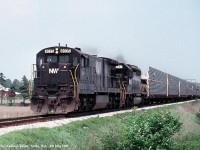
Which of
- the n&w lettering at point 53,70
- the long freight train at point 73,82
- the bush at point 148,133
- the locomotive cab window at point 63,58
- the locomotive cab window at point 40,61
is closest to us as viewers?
the bush at point 148,133

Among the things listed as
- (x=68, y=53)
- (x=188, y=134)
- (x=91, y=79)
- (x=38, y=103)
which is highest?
(x=68, y=53)

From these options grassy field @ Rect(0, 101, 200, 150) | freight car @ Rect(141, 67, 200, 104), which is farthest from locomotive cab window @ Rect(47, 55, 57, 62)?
freight car @ Rect(141, 67, 200, 104)

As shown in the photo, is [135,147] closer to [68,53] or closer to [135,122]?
[135,122]

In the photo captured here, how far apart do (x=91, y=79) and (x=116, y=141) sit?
9.73 m

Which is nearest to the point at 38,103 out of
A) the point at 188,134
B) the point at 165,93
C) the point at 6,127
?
the point at 6,127

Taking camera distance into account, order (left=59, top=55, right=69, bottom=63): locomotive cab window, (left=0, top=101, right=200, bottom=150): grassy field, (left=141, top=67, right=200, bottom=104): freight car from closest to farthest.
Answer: (left=0, top=101, right=200, bottom=150): grassy field
(left=59, top=55, right=69, bottom=63): locomotive cab window
(left=141, top=67, right=200, bottom=104): freight car

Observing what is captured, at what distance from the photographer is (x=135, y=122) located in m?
13.4

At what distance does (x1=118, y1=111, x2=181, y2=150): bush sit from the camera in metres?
12.7

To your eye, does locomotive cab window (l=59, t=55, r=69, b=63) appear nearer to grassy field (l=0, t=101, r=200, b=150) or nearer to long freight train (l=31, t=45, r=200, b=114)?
long freight train (l=31, t=45, r=200, b=114)

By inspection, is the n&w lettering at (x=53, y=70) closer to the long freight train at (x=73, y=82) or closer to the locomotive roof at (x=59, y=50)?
the long freight train at (x=73, y=82)

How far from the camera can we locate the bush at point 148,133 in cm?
1271

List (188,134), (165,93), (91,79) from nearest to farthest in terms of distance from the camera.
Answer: (188,134)
(91,79)
(165,93)

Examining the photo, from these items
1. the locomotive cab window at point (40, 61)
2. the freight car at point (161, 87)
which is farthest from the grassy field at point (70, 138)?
the freight car at point (161, 87)

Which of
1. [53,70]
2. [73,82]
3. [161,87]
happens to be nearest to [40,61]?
[53,70]
